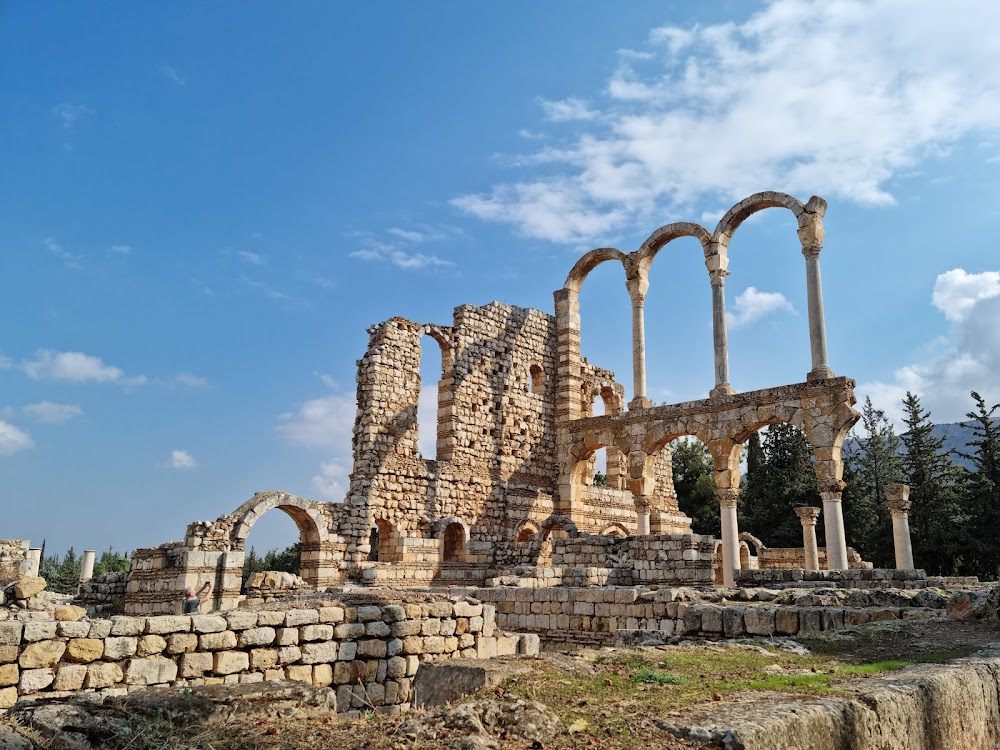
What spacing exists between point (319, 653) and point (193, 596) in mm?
8570

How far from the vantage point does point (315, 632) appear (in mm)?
7094

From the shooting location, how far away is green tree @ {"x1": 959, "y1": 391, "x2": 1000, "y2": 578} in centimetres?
3075

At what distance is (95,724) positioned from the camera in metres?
3.99

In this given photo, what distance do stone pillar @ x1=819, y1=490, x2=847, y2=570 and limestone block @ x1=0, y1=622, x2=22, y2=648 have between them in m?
17.9

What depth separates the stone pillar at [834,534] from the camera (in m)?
19.2

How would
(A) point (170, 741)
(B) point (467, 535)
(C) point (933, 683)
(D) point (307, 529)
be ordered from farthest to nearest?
(B) point (467, 535) < (D) point (307, 529) < (C) point (933, 683) < (A) point (170, 741)

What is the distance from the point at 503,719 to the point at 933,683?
2799 millimetres

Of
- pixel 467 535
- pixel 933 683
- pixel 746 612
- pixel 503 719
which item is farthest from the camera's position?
pixel 467 535

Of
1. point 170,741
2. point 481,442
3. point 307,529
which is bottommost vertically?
point 170,741

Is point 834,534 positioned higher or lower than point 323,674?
higher

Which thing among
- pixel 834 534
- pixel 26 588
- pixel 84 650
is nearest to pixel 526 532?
pixel 834 534

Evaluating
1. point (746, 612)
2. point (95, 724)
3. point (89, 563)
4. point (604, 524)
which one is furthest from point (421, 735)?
point (89, 563)

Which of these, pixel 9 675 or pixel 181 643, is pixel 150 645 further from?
pixel 9 675

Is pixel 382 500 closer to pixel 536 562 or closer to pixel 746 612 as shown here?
pixel 536 562
